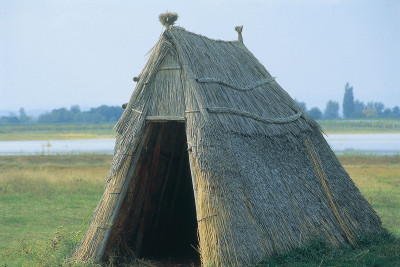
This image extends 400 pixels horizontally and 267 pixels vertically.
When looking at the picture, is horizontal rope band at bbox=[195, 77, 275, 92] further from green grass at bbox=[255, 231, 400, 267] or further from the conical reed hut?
green grass at bbox=[255, 231, 400, 267]

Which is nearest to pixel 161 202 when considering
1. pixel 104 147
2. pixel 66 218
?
pixel 66 218

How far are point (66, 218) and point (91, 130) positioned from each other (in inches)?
2763

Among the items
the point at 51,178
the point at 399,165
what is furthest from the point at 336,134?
the point at 51,178

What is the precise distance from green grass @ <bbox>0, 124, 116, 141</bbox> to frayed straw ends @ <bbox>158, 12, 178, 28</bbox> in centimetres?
6762

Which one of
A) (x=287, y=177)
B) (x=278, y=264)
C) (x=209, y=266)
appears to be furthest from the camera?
(x=287, y=177)

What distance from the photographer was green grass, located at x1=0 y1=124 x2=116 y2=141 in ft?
259

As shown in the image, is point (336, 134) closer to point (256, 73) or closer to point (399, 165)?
point (399, 165)

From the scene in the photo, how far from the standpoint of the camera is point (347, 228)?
11.8m

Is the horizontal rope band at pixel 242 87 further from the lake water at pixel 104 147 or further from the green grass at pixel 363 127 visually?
the green grass at pixel 363 127

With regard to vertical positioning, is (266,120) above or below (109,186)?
above

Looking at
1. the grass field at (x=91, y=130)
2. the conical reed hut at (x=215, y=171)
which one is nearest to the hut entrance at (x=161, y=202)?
the conical reed hut at (x=215, y=171)

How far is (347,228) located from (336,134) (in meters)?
69.0

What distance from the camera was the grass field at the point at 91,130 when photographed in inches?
3167

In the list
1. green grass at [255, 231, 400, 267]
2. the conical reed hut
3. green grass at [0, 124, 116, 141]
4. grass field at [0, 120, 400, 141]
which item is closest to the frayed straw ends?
the conical reed hut
